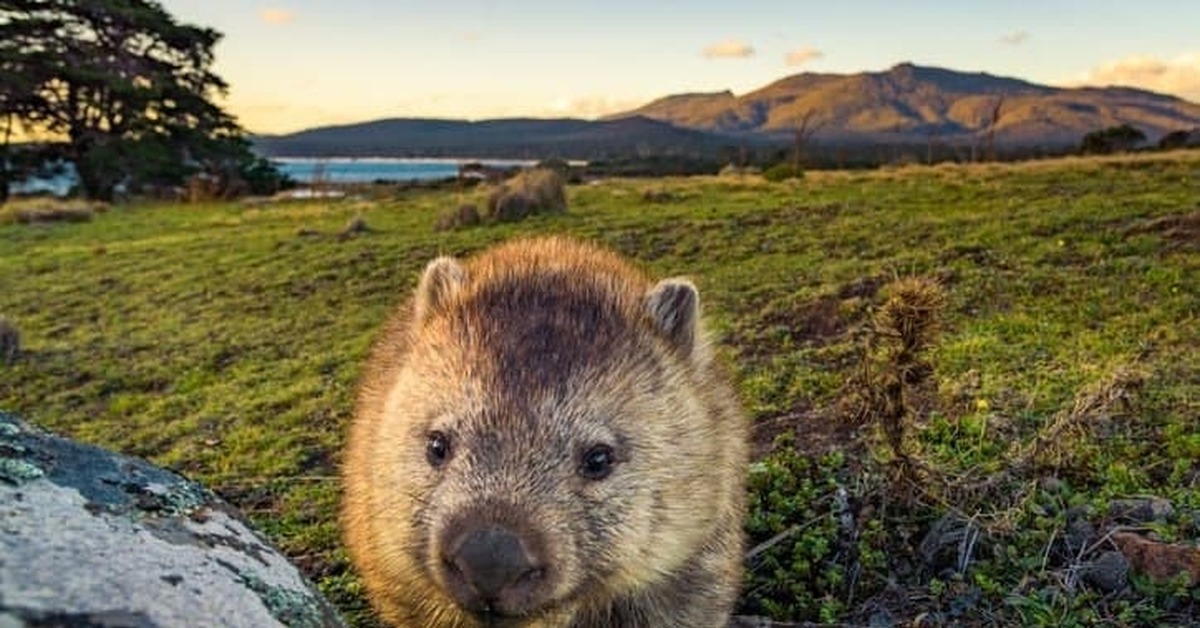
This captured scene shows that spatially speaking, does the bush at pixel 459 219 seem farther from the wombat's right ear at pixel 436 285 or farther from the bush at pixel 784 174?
the wombat's right ear at pixel 436 285

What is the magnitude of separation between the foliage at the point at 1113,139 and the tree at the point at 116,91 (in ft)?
96.5

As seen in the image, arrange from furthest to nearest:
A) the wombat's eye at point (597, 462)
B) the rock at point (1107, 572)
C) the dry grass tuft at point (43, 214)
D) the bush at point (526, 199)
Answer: the dry grass tuft at point (43, 214) → the bush at point (526, 199) → the rock at point (1107, 572) → the wombat's eye at point (597, 462)

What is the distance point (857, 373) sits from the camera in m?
4.59

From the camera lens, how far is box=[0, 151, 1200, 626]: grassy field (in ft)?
13.1

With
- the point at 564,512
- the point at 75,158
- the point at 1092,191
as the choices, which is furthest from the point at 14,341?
the point at 75,158

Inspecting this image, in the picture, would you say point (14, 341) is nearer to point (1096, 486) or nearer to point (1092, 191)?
point (1096, 486)

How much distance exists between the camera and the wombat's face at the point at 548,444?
2609 millimetres

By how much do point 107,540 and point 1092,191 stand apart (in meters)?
14.3

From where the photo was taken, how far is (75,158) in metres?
38.2

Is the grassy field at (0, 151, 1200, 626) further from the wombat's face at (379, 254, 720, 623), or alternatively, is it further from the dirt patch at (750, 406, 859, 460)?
the wombat's face at (379, 254, 720, 623)

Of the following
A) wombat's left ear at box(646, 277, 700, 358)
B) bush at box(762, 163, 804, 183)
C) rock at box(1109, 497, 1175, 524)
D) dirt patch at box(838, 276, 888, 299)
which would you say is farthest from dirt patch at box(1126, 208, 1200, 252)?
bush at box(762, 163, 804, 183)

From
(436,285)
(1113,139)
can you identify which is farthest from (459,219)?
(1113,139)

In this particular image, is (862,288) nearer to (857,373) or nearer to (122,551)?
(857,373)

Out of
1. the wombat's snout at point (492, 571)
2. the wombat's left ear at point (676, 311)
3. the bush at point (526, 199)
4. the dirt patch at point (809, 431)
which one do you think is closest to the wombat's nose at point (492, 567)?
the wombat's snout at point (492, 571)
